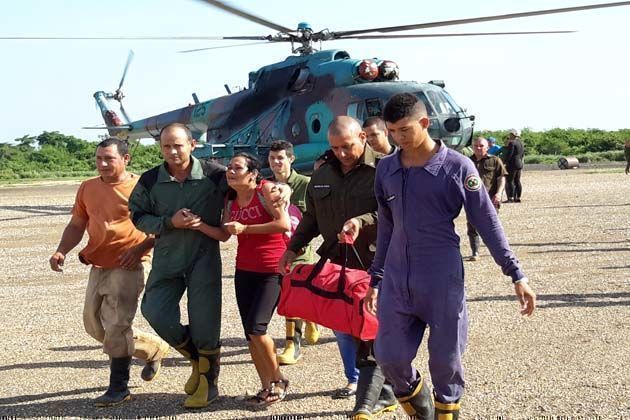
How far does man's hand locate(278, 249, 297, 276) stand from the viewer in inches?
205

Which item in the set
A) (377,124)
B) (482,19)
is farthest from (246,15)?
(377,124)

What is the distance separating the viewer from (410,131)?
411cm

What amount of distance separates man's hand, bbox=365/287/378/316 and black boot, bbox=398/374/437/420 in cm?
43

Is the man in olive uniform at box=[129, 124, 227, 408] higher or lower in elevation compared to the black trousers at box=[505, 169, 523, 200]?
higher

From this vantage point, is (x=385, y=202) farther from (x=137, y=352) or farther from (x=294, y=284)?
(x=137, y=352)

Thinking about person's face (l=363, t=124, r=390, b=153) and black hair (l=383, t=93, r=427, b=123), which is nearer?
black hair (l=383, t=93, r=427, b=123)

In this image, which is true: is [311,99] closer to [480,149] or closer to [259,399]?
[480,149]

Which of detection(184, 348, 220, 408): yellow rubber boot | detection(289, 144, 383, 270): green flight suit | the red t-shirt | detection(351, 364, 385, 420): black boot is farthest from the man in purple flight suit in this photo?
detection(184, 348, 220, 408): yellow rubber boot

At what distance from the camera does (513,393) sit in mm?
5336

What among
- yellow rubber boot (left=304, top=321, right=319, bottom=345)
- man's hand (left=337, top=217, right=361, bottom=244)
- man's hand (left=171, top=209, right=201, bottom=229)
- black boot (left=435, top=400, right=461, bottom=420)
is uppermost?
man's hand (left=337, top=217, right=361, bottom=244)

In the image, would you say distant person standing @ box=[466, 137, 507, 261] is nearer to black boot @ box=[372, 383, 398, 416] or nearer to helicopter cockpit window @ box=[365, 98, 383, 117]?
helicopter cockpit window @ box=[365, 98, 383, 117]

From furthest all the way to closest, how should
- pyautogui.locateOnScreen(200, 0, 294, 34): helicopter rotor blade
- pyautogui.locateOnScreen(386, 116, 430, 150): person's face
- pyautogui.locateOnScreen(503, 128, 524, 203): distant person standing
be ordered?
pyautogui.locateOnScreen(503, 128, 524, 203): distant person standing < pyautogui.locateOnScreen(200, 0, 294, 34): helicopter rotor blade < pyautogui.locateOnScreen(386, 116, 430, 150): person's face

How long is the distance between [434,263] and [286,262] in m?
1.36

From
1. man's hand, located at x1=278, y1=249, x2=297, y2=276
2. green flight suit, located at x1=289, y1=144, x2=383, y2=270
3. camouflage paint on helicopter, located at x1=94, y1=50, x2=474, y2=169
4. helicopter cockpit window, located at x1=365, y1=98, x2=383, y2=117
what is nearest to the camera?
green flight suit, located at x1=289, y1=144, x2=383, y2=270
